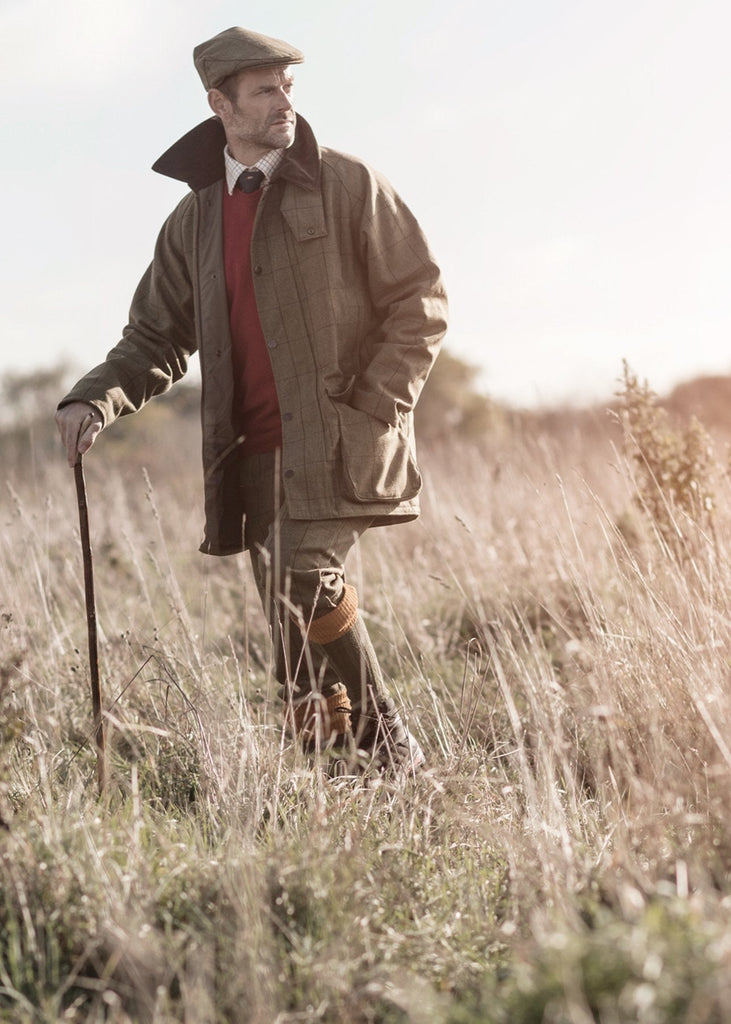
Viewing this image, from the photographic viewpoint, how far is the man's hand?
329 cm

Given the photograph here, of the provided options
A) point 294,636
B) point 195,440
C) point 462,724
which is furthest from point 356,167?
point 195,440

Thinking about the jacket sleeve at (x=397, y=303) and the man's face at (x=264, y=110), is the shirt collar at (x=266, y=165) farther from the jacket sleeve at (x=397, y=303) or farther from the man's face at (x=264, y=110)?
the jacket sleeve at (x=397, y=303)

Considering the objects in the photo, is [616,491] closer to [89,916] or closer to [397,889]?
[397,889]

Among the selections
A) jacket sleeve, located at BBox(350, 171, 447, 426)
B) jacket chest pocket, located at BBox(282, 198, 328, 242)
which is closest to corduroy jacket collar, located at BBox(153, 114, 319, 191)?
jacket chest pocket, located at BBox(282, 198, 328, 242)

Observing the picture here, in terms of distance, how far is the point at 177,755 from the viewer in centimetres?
341

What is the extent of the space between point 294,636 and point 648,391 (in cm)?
238

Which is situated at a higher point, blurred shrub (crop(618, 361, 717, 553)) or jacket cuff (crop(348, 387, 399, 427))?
jacket cuff (crop(348, 387, 399, 427))

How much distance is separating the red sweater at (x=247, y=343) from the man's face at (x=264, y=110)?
164mm

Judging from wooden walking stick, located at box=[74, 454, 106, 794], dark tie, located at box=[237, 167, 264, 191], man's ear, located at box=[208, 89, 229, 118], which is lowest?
wooden walking stick, located at box=[74, 454, 106, 794]

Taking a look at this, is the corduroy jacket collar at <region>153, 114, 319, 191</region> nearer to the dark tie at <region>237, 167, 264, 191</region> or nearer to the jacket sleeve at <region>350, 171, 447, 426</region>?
the dark tie at <region>237, 167, 264, 191</region>

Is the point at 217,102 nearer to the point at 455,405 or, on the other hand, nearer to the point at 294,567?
the point at 294,567

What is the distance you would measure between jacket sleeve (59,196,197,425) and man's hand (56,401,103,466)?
0.21m

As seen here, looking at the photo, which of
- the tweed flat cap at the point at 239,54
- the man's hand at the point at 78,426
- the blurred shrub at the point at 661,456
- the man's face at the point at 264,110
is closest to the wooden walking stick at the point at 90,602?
the man's hand at the point at 78,426

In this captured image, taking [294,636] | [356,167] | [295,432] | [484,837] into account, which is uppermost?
[356,167]
